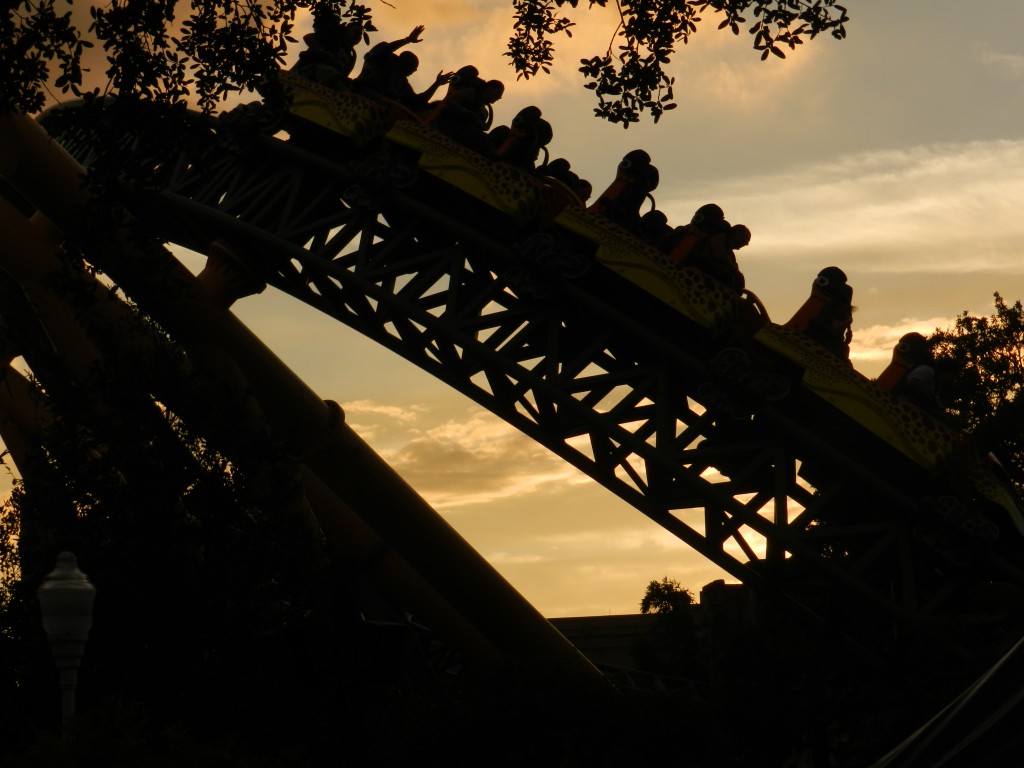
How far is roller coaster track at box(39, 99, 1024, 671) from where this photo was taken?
16.2 meters

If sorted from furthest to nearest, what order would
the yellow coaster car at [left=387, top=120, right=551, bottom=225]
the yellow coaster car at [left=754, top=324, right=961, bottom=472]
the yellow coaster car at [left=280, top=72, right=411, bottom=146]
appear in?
the yellow coaster car at [left=280, top=72, right=411, bottom=146], the yellow coaster car at [left=387, top=120, right=551, bottom=225], the yellow coaster car at [left=754, top=324, right=961, bottom=472]

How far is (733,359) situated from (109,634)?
678 centimetres

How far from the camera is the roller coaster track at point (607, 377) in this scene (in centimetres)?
1617

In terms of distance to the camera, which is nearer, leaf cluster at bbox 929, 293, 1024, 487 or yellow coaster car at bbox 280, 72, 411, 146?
yellow coaster car at bbox 280, 72, 411, 146

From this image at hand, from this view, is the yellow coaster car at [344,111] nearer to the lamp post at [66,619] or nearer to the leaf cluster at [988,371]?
the lamp post at [66,619]

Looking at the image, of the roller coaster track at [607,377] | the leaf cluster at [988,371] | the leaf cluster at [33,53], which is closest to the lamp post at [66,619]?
the leaf cluster at [33,53]

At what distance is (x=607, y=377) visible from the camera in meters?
16.8

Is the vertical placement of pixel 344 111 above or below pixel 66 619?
above

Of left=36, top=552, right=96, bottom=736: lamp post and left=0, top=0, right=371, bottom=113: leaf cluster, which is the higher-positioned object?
left=0, top=0, right=371, bottom=113: leaf cluster

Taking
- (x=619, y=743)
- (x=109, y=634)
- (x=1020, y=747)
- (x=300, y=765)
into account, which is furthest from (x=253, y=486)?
(x=1020, y=747)

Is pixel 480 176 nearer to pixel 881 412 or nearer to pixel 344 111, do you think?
pixel 344 111

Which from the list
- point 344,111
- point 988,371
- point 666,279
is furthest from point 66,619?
point 988,371

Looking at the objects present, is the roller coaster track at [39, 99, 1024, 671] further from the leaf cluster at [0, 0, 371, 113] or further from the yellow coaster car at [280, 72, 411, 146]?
the leaf cluster at [0, 0, 371, 113]

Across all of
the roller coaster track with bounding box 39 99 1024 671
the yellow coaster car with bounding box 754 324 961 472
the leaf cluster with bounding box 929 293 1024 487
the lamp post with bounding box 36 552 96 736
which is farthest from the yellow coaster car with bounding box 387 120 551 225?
the leaf cluster with bounding box 929 293 1024 487
